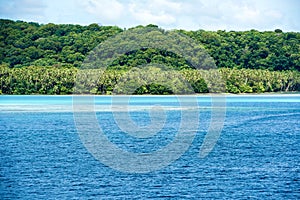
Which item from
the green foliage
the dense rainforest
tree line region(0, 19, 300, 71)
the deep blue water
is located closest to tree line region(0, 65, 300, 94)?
the dense rainforest

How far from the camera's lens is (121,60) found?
127312 millimetres

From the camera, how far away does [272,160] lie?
3164 centimetres

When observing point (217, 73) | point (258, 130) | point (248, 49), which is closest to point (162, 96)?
point (217, 73)

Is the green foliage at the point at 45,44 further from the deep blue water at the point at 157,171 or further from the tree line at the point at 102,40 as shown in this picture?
the deep blue water at the point at 157,171

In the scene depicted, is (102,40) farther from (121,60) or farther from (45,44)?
(45,44)

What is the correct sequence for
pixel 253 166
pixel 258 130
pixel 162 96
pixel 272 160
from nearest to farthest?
pixel 253 166, pixel 272 160, pixel 258 130, pixel 162 96

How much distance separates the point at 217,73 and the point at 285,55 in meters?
34.2

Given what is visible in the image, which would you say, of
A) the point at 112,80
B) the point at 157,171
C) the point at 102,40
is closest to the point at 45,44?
the point at 102,40

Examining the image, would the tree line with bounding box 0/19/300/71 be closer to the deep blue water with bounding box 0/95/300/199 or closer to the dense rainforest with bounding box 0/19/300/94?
the dense rainforest with bounding box 0/19/300/94

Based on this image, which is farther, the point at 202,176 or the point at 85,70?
the point at 85,70

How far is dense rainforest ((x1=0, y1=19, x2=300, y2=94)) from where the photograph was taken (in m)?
118

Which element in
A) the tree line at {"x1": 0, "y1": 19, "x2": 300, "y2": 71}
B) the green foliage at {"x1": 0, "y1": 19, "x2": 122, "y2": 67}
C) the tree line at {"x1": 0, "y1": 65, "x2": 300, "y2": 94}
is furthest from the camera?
the green foliage at {"x1": 0, "y1": 19, "x2": 122, "y2": 67}

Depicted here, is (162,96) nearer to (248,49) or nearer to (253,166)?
(248,49)

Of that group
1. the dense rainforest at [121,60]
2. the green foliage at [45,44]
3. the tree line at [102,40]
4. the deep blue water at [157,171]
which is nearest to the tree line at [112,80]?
the dense rainforest at [121,60]
